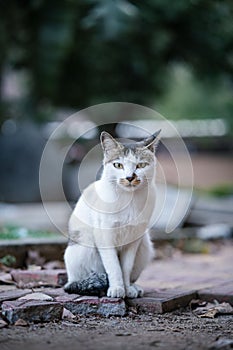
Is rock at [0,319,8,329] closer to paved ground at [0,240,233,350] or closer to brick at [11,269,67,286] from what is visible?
paved ground at [0,240,233,350]

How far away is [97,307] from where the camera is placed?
3252 mm

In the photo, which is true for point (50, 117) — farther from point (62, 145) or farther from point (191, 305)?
point (191, 305)

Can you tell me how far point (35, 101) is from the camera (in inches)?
418

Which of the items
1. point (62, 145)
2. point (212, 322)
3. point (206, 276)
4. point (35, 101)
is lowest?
point (212, 322)

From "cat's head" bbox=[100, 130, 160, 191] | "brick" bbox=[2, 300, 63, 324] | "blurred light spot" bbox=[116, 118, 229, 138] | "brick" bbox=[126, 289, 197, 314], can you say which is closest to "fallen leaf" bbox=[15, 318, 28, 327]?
"brick" bbox=[2, 300, 63, 324]

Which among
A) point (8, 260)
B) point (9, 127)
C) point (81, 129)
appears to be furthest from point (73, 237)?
point (81, 129)

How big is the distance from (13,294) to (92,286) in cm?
43

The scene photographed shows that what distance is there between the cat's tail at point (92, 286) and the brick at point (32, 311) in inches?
14.7

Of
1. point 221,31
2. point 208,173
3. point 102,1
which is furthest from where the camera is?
point 208,173

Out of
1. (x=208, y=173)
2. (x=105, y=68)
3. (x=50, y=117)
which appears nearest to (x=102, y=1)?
(x=105, y=68)

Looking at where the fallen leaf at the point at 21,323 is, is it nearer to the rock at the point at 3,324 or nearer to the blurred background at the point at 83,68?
the rock at the point at 3,324

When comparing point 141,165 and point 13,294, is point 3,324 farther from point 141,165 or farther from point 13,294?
point 141,165

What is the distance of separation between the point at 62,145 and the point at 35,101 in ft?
2.95

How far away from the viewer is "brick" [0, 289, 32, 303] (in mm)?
3232
